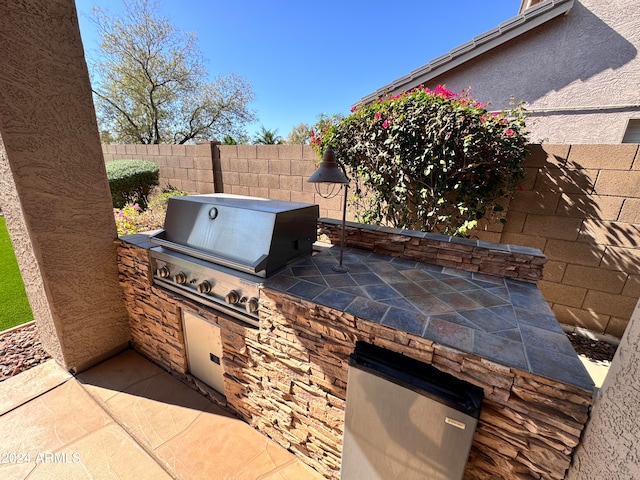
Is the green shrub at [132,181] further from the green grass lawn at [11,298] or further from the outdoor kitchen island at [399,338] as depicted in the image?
the outdoor kitchen island at [399,338]

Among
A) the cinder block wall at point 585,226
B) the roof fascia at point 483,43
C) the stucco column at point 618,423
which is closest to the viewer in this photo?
the stucco column at point 618,423

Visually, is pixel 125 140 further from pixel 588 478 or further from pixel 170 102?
pixel 588 478

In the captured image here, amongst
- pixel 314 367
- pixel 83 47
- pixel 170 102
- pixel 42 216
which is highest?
pixel 170 102

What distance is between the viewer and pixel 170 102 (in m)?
13.2

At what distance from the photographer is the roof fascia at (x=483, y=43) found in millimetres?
4854

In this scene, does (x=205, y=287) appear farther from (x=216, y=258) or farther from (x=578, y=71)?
(x=578, y=71)

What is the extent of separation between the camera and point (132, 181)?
21.7 ft

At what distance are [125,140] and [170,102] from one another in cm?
332

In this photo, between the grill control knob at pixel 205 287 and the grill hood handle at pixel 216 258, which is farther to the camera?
the grill control knob at pixel 205 287

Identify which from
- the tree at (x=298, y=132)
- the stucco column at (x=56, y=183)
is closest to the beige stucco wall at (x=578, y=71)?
the stucco column at (x=56, y=183)

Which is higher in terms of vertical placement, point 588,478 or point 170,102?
point 170,102

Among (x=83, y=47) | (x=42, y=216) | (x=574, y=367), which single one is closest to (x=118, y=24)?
(x=83, y=47)

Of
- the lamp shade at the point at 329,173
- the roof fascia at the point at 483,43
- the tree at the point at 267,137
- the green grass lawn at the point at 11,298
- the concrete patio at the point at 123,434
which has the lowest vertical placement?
the concrete patio at the point at 123,434

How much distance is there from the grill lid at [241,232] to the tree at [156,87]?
13.8m
